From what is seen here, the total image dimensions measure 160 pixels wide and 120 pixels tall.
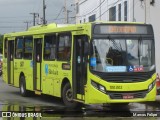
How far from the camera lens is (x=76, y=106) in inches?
612

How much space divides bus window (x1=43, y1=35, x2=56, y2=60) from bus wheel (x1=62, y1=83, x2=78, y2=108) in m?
1.73

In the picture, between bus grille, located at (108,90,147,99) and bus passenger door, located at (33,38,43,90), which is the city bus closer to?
bus grille, located at (108,90,147,99)

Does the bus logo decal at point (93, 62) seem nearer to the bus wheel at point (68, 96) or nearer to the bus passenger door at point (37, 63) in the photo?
the bus wheel at point (68, 96)

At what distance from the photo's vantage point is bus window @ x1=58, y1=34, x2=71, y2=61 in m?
15.7

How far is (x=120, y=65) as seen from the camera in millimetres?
14109

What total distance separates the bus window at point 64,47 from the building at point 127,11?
1055cm

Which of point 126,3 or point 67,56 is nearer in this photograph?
point 67,56

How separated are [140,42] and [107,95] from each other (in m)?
2.07

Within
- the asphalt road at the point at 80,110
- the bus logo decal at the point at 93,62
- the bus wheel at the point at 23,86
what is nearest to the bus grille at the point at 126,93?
the asphalt road at the point at 80,110

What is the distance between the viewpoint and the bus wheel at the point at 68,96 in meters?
15.6

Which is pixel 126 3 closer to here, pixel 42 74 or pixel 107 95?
pixel 42 74

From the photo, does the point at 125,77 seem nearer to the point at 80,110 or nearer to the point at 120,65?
the point at 120,65

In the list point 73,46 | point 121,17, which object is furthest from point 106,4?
point 73,46

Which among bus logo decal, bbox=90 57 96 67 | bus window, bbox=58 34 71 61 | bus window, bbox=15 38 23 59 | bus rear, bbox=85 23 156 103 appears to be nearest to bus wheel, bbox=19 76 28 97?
bus window, bbox=15 38 23 59
